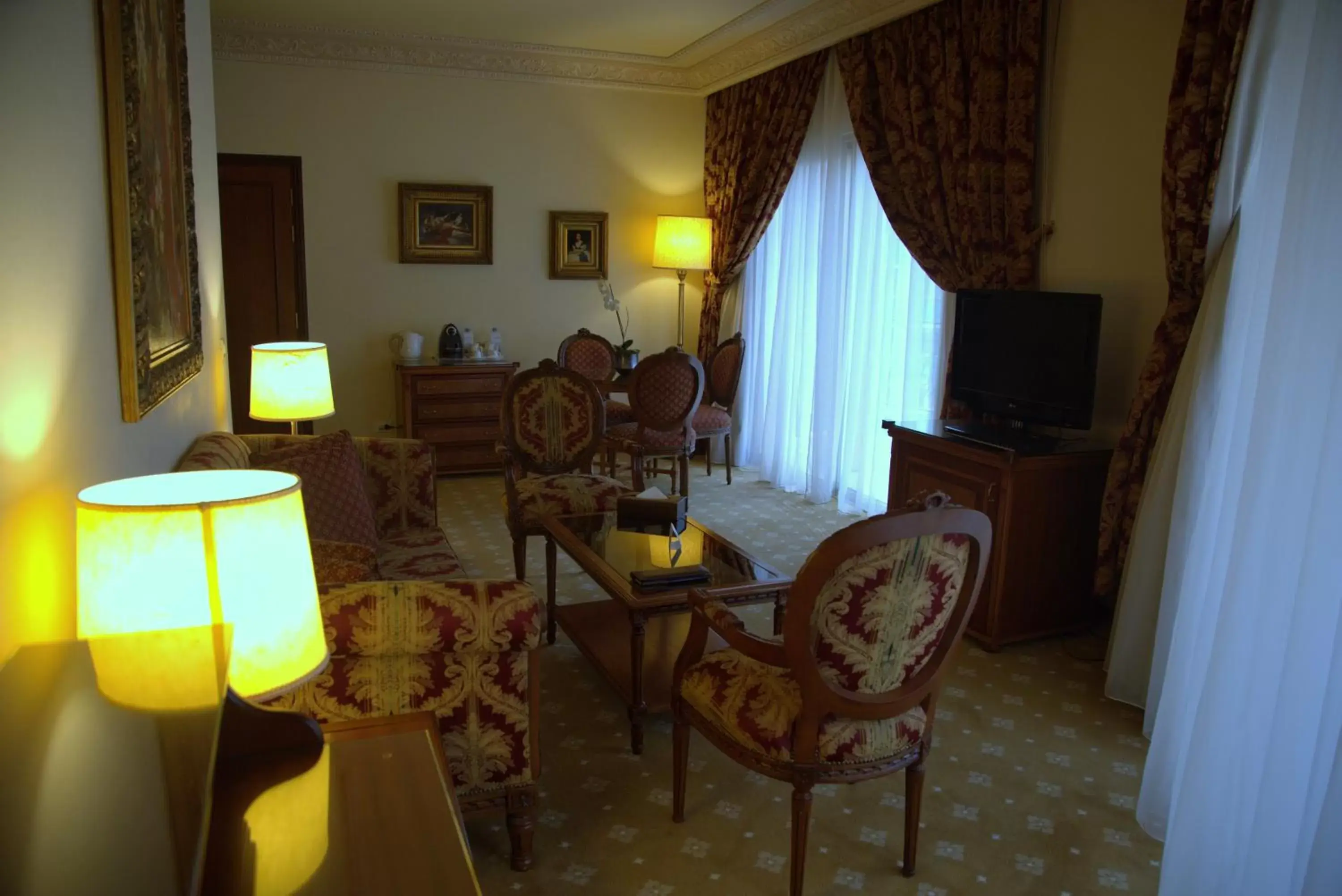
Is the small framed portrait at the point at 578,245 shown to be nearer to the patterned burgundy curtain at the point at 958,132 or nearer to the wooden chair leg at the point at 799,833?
the patterned burgundy curtain at the point at 958,132

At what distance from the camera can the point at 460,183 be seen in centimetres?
682

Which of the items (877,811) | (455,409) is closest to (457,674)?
(877,811)

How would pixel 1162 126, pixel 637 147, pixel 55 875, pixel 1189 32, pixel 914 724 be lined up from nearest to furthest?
pixel 55 875 < pixel 914 724 < pixel 1189 32 < pixel 1162 126 < pixel 637 147

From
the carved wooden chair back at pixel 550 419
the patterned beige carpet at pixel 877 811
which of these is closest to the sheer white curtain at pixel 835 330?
the carved wooden chair back at pixel 550 419

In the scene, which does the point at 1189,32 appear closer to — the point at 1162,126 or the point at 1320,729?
the point at 1162,126

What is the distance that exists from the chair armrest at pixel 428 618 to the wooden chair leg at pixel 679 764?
0.58 meters

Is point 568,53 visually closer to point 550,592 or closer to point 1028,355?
point 1028,355

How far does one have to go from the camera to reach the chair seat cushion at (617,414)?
20.9 feet

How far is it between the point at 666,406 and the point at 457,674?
369 cm

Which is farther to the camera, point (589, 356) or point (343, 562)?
point (589, 356)

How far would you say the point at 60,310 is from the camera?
1.51m

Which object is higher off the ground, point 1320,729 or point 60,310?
point 60,310

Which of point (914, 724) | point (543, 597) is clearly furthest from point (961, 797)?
point (543, 597)

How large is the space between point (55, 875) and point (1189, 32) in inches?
153
